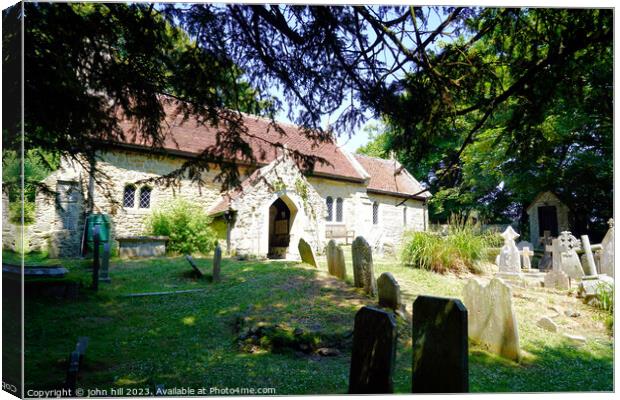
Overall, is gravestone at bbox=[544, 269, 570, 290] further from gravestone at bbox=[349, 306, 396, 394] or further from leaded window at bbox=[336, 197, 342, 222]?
gravestone at bbox=[349, 306, 396, 394]

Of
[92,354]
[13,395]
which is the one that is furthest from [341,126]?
[13,395]

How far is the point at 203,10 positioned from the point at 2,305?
240 centimetres

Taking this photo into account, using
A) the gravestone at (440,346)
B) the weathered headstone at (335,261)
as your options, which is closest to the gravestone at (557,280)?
the weathered headstone at (335,261)

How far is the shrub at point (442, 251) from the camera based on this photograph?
13.7 ft

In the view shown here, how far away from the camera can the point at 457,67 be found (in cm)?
291

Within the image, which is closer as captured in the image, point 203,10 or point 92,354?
point 92,354

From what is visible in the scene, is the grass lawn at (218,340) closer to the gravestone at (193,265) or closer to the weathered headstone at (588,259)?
the gravestone at (193,265)

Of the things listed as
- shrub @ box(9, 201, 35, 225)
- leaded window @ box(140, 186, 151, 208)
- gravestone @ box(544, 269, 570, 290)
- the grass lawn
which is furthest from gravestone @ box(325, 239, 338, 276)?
shrub @ box(9, 201, 35, 225)

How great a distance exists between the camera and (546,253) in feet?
12.9

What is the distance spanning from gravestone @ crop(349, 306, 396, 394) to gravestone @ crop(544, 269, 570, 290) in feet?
11.3

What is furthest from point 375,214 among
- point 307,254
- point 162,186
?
point 162,186

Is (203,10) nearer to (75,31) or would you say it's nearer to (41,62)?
(75,31)

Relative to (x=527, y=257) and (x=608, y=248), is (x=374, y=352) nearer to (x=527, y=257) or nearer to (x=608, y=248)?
(x=608, y=248)

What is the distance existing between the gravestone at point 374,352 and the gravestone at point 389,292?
1.78 m
